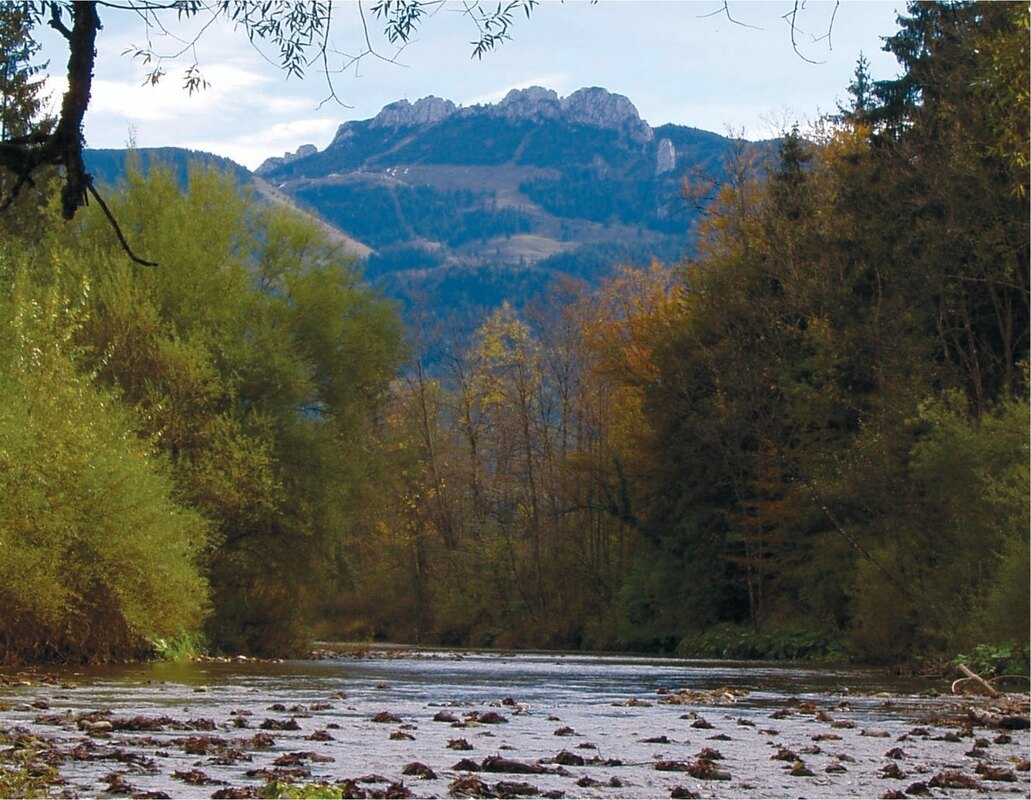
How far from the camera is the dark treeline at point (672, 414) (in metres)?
25.2

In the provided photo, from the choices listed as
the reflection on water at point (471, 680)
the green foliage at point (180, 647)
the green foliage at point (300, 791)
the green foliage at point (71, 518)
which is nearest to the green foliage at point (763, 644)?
the reflection on water at point (471, 680)

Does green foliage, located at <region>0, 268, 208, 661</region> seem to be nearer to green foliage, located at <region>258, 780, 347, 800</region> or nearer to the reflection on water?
the reflection on water

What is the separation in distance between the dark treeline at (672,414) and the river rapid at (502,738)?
408 cm

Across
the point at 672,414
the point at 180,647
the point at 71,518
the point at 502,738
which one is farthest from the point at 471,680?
the point at 672,414

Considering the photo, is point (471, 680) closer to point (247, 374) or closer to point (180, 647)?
point (180, 647)

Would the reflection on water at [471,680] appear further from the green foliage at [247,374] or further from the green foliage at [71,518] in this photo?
the green foliage at [247,374]

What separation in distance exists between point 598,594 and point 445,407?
41.5ft

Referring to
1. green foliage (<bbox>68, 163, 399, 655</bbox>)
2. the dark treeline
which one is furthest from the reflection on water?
green foliage (<bbox>68, 163, 399, 655</bbox>)

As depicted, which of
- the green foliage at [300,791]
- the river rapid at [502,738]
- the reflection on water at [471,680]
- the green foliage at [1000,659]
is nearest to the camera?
the green foliage at [300,791]

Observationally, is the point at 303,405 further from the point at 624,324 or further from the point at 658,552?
the point at 624,324

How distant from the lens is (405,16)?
9.55 meters

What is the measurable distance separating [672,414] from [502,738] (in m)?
33.9

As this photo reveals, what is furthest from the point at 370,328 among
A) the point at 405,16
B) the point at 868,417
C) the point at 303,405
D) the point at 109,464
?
the point at 405,16

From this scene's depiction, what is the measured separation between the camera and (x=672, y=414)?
152 feet
